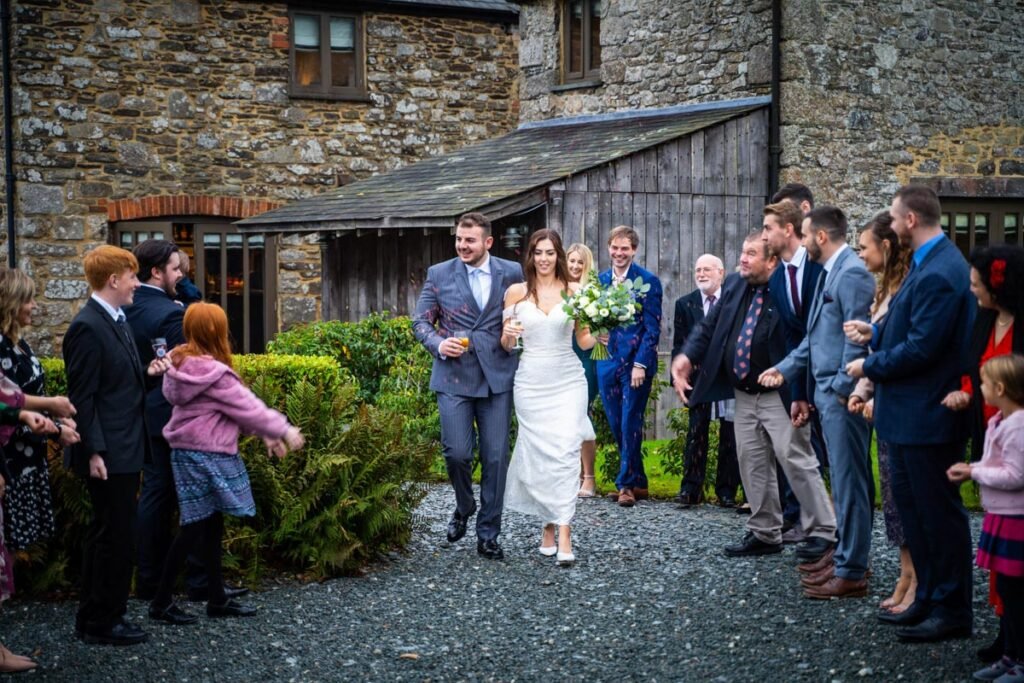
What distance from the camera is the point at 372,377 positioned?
42.5 feet

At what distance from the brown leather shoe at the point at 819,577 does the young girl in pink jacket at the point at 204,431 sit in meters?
2.75

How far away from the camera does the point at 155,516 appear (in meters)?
6.51

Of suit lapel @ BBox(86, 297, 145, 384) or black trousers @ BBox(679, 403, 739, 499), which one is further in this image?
black trousers @ BBox(679, 403, 739, 499)

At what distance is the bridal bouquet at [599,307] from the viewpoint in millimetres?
7586

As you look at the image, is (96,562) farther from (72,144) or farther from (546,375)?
(72,144)

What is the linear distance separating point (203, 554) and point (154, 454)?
576 millimetres

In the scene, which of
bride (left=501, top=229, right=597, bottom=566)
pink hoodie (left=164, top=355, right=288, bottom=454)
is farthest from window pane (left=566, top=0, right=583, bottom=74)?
pink hoodie (left=164, top=355, right=288, bottom=454)

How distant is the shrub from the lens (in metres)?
12.8

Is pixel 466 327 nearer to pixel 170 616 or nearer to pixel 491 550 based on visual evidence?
pixel 491 550

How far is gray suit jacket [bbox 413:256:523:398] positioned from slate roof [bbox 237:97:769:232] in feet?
15.7

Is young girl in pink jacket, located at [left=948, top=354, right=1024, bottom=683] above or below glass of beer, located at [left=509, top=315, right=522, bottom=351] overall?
below

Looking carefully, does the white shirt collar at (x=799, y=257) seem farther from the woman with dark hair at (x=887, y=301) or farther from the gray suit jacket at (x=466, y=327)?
the gray suit jacket at (x=466, y=327)

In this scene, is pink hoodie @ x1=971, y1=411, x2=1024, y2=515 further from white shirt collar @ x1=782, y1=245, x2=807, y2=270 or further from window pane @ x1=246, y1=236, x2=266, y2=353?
window pane @ x1=246, y1=236, x2=266, y2=353

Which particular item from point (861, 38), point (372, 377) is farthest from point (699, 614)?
point (861, 38)
